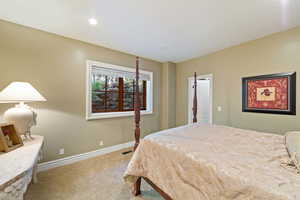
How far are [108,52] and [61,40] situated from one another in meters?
0.91

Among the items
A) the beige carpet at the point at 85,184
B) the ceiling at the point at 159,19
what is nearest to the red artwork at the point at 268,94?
the ceiling at the point at 159,19

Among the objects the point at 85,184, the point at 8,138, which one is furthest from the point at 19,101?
the point at 85,184

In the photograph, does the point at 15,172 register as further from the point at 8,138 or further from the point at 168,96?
the point at 168,96

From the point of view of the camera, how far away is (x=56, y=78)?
7.89 ft

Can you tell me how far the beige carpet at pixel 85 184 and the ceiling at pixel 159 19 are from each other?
2.42m

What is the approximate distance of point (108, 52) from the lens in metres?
3.05

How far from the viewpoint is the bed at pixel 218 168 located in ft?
2.55

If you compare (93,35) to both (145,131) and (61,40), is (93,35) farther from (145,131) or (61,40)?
(145,131)

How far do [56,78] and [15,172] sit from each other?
186cm

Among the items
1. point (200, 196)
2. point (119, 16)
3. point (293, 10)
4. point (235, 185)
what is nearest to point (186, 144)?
point (200, 196)

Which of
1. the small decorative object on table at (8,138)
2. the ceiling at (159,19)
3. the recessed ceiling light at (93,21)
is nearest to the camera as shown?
the small decorative object on table at (8,138)

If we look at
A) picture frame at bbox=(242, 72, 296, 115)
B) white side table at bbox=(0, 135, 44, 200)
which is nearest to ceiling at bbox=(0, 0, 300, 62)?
picture frame at bbox=(242, 72, 296, 115)

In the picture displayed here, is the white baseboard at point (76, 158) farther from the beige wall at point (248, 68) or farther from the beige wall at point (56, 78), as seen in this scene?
the beige wall at point (248, 68)

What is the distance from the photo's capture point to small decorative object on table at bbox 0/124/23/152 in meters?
1.31
